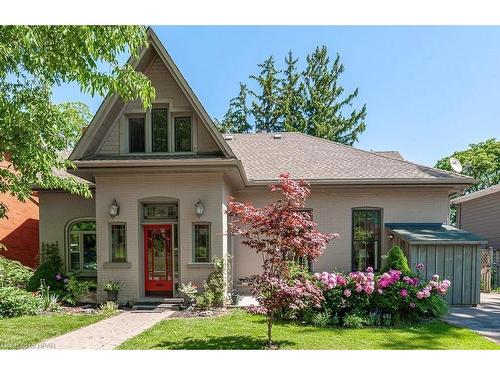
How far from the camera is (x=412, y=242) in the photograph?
978 centimetres

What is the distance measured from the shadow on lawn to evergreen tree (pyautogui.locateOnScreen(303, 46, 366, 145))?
25.4 metres

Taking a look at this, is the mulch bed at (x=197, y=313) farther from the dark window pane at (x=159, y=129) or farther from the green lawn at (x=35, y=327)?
→ the dark window pane at (x=159, y=129)

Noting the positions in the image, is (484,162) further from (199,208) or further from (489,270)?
(199,208)

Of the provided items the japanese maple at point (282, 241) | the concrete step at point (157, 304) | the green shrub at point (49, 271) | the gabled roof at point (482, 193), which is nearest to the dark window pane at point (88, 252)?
the green shrub at point (49, 271)

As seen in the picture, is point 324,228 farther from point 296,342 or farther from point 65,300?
point 65,300

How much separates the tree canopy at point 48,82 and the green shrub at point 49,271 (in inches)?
140

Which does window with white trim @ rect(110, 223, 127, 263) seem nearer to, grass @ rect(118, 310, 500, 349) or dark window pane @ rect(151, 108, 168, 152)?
dark window pane @ rect(151, 108, 168, 152)

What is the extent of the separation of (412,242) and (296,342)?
5501mm

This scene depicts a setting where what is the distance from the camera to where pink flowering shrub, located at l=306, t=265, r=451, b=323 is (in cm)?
766

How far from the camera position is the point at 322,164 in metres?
12.4

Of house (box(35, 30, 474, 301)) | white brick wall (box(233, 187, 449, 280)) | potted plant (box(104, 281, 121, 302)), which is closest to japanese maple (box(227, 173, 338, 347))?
house (box(35, 30, 474, 301))

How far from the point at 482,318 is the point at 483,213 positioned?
11.5m

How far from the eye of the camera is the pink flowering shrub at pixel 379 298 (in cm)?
766

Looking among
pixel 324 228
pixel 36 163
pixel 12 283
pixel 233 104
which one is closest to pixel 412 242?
pixel 324 228
